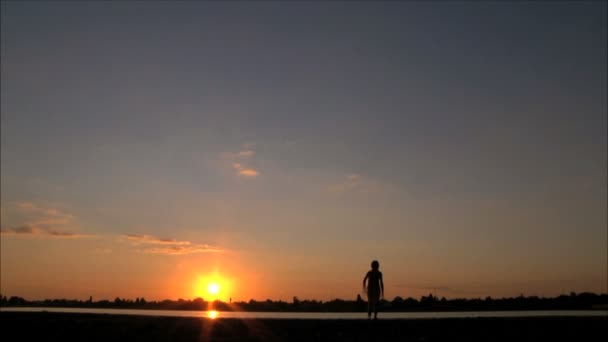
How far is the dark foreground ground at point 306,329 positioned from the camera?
21.9m

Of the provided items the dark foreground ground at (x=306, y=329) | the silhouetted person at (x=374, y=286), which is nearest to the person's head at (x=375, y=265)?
the silhouetted person at (x=374, y=286)

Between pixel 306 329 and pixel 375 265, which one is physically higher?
pixel 375 265

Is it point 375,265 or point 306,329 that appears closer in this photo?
point 306,329

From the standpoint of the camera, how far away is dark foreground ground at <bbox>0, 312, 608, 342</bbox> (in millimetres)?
21922

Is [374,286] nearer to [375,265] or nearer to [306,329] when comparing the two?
[375,265]

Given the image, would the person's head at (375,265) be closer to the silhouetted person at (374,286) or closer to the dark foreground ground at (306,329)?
the silhouetted person at (374,286)

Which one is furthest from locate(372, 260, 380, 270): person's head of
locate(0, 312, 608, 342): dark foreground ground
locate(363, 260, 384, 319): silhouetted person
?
locate(0, 312, 608, 342): dark foreground ground

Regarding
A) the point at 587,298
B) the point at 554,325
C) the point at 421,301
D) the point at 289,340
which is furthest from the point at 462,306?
the point at 289,340

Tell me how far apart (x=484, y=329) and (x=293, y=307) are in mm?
56921

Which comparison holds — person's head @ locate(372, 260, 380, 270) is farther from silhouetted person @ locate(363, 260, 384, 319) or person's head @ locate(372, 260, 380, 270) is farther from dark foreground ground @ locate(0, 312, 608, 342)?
dark foreground ground @ locate(0, 312, 608, 342)

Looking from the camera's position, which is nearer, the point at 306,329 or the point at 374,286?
the point at 306,329

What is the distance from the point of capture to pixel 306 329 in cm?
2319

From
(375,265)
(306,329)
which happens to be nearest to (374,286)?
(375,265)

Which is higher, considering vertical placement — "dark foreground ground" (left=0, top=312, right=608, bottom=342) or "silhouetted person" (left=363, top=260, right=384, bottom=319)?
"silhouetted person" (left=363, top=260, right=384, bottom=319)
